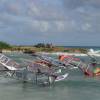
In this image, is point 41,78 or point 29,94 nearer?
point 29,94

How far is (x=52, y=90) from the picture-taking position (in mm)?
36969

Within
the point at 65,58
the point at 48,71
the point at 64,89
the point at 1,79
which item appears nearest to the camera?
the point at 64,89

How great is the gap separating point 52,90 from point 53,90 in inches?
3.5

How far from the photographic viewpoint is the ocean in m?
33.3

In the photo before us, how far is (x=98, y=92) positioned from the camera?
3628 cm

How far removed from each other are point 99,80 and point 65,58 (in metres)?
9.87

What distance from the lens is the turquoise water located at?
3328 centimetres

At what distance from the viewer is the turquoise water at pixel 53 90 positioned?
33281 millimetres

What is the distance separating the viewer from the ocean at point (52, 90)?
33281mm

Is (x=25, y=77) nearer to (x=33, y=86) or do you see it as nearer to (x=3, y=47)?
(x=33, y=86)

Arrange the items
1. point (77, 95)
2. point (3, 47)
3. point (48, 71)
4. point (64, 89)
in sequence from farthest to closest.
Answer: point (3, 47)
point (48, 71)
point (64, 89)
point (77, 95)

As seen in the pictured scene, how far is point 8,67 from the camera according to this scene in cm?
4081

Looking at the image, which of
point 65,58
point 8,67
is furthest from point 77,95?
point 65,58

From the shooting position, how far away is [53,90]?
37000 millimetres
